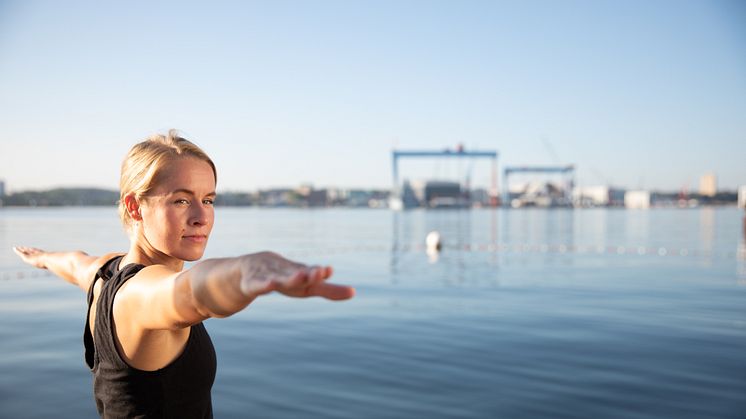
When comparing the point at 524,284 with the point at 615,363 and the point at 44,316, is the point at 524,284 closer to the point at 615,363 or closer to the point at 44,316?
the point at 615,363

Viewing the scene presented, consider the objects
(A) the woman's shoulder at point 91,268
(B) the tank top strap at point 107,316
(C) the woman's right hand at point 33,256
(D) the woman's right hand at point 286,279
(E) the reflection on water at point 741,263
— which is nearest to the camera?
(D) the woman's right hand at point 286,279

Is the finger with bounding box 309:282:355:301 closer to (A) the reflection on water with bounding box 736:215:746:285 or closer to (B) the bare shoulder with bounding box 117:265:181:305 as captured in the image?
(B) the bare shoulder with bounding box 117:265:181:305

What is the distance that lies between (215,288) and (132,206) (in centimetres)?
59

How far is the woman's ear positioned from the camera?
5.22ft

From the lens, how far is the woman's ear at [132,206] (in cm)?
159

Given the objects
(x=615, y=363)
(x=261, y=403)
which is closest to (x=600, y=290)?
(x=615, y=363)

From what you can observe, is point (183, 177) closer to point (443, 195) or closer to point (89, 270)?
point (89, 270)

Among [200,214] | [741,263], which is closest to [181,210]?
Answer: [200,214]

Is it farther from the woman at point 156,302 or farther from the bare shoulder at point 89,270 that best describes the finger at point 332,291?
the bare shoulder at point 89,270

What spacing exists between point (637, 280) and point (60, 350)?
1205 centimetres

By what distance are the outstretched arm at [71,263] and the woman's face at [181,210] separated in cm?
80

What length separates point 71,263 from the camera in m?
2.57

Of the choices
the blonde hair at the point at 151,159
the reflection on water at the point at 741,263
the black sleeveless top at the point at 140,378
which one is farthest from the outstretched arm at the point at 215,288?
the reflection on water at the point at 741,263

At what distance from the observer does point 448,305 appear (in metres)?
10.4
